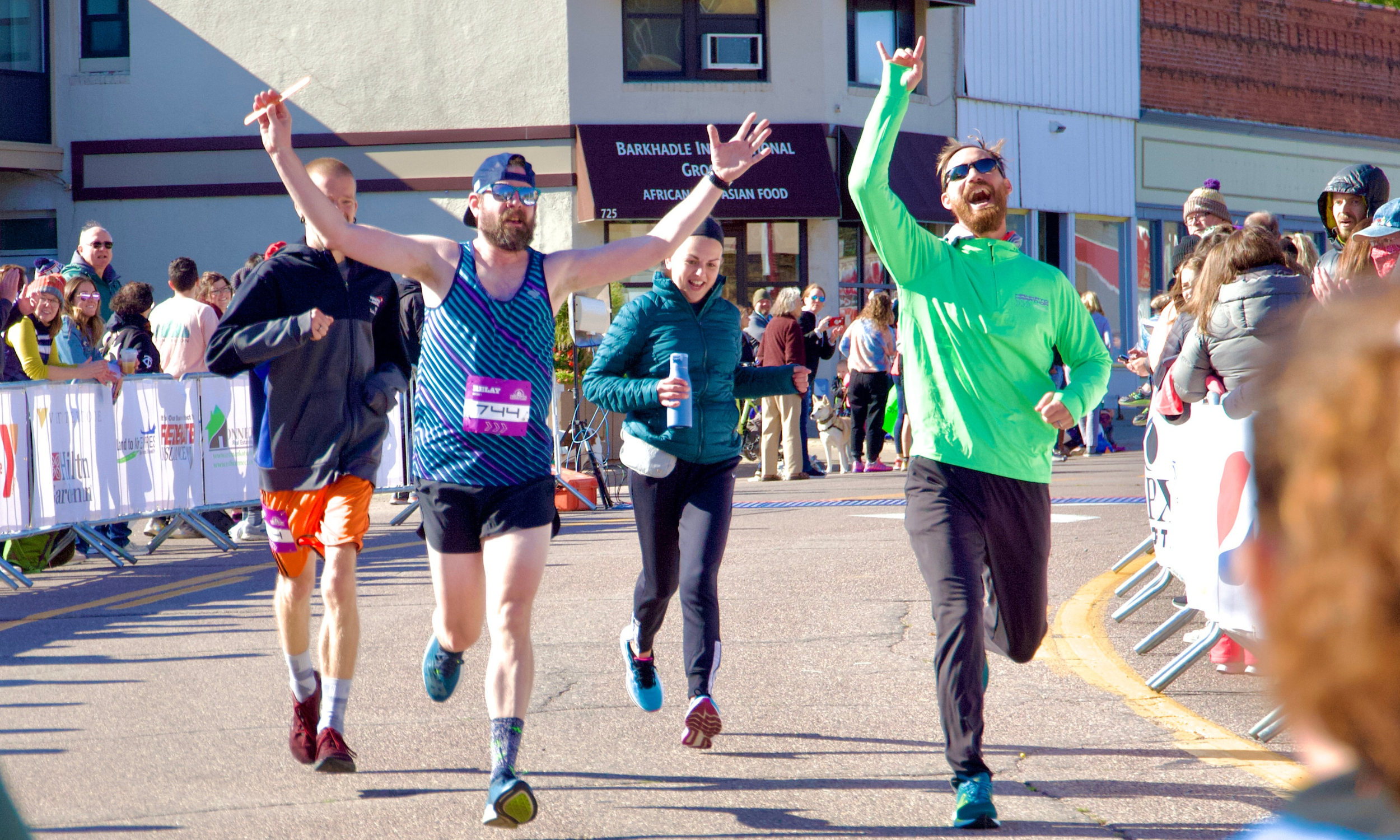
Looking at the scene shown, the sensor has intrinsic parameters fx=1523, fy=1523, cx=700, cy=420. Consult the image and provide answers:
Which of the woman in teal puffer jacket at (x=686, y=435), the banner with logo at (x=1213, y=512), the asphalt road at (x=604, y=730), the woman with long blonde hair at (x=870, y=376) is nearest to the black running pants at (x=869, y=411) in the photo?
the woman with long blonde hair at (x=870, y=376)

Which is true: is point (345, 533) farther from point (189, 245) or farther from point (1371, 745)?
point (189, 245)

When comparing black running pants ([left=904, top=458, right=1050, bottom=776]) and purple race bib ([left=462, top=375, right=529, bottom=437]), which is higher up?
purple race bib ([left=462, top=375, right=529, bottom=437])

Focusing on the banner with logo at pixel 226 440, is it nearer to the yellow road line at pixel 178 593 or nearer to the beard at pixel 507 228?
the yellow road line at pixel 178 593

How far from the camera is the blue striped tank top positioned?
4828mm

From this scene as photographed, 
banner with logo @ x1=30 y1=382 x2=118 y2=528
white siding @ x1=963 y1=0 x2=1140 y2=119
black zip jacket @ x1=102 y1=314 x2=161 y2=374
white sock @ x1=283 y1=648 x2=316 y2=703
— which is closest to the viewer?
white sock @ x1=283 y1=648 x2=316 y2=703

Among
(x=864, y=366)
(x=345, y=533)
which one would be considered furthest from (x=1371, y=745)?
(x=864, y=366)

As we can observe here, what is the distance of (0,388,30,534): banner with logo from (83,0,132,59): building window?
658 inches

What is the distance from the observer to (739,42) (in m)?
24.5

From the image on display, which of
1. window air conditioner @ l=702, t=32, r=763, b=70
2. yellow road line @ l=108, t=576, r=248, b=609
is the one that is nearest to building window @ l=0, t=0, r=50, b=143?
window air conditioner @ l=702, t=32, r=763, b=70

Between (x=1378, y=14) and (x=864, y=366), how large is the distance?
79.0 feet

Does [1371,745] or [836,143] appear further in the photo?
[836,143]

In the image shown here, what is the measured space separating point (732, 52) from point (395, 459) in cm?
1289

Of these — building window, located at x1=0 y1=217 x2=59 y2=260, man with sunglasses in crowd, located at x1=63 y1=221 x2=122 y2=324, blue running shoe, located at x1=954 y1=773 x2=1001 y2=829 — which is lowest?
blue running shoe, located at x1=954 y1=773 x2=1001 y2=829

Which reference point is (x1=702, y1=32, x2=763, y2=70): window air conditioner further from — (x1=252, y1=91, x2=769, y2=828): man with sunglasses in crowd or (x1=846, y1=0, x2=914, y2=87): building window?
(x1=252, y1=91, x2=769, y2=828): man with sunglasses in crowd
